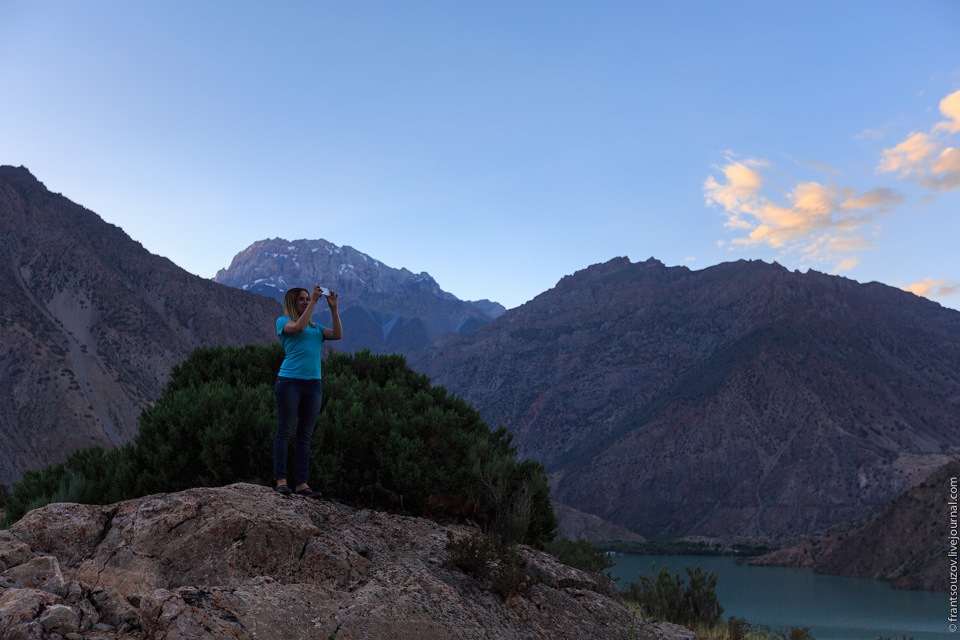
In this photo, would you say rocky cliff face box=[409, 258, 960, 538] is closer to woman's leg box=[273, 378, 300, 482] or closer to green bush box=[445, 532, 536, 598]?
green bush box=[445, 532, 536, 598]

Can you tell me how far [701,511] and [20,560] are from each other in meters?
109

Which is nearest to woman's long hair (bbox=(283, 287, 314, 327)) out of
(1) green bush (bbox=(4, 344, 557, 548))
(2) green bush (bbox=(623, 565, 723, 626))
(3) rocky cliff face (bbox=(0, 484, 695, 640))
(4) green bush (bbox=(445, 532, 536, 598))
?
(1) green bush (bbox=(4, 344, 557, 548))

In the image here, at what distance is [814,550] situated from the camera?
244ft

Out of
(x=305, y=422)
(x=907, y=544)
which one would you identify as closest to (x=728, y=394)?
(x=907, y=544)

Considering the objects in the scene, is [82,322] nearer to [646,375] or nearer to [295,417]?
[295,417]

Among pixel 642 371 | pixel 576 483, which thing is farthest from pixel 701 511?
pixel 642 371

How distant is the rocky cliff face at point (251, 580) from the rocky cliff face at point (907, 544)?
54.8 metres

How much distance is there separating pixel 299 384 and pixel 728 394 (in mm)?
117124

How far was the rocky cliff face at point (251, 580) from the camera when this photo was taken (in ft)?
18.0

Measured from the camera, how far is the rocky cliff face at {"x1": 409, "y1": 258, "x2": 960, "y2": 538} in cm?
10269

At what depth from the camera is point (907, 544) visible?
6234cm

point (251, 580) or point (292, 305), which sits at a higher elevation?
point (292, 305)

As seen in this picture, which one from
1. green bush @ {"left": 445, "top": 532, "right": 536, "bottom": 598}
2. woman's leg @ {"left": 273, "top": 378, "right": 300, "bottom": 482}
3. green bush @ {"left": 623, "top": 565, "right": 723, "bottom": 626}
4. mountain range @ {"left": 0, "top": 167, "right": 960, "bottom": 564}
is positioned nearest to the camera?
green bush @ {"left": 445, "top": 532, "right": 536, "bottom": 598}

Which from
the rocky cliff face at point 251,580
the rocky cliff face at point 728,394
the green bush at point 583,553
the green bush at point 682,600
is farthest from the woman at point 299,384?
the rocky cliff face at point 728,394
